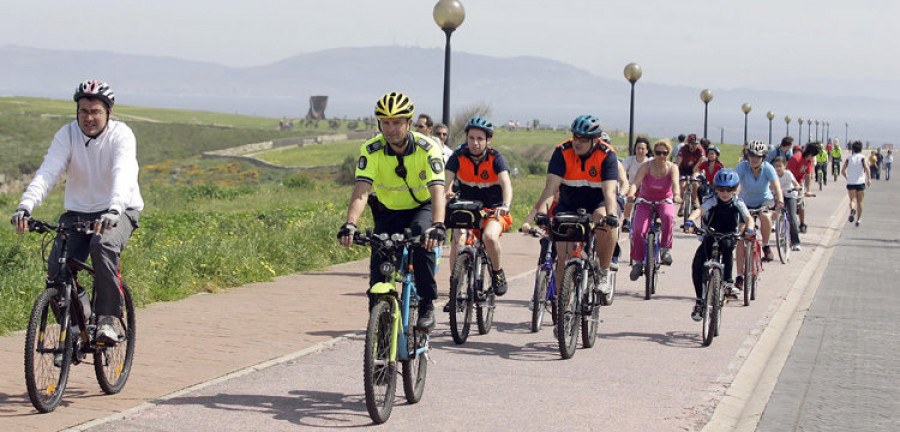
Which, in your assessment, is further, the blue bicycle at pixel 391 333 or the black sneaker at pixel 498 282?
the black sneaker at pixel 498 282

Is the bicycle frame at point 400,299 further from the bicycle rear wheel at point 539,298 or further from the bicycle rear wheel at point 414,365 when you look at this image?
the bicycle rear wheel at point 539,298

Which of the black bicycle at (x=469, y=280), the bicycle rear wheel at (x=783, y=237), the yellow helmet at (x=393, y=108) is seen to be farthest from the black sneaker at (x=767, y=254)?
A: the yellow helmet at (x=393, y=108)

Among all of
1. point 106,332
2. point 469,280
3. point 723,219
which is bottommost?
point 106,332

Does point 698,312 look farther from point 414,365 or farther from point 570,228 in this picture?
point 414,365

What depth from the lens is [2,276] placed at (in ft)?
38.1

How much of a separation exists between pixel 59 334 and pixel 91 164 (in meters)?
1.04

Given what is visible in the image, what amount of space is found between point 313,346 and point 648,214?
17.8 feet

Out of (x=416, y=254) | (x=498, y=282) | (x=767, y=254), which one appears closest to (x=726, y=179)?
(x=498, y=282)

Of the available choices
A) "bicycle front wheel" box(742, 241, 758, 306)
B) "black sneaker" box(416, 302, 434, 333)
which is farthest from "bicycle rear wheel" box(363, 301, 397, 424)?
"bicycle front wheel" box(742, 241, 758, 306)

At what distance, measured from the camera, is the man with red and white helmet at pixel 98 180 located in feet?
22.5

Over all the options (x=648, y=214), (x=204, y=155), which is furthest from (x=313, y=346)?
(x=204, y=155)

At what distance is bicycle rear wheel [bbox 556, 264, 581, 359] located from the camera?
8797mm

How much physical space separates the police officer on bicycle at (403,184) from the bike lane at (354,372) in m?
0.80

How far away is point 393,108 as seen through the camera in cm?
717
